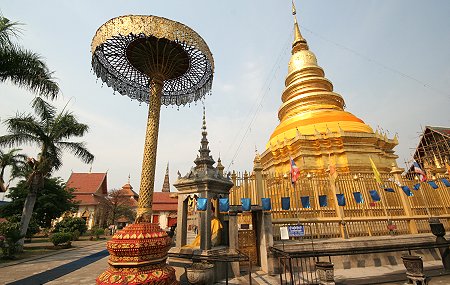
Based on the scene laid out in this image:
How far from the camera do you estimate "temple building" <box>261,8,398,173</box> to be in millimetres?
16688

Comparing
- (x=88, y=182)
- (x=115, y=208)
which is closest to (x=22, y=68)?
(x=115, y=208)

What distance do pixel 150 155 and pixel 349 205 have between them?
963 cm

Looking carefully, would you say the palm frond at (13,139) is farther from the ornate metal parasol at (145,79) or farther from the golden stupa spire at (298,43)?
the golden stupa spire at (298,43)

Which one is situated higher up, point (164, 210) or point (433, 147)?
Answer: point (433, 147)

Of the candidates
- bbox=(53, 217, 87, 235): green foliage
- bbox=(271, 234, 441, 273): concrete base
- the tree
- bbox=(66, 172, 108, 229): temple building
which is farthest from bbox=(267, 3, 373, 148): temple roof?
bbox=(66, 172, 108, 229): temple building

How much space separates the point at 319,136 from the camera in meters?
16.9

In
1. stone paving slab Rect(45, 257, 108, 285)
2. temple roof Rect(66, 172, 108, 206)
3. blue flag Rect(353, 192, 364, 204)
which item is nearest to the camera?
stone paving slab Rect(45, 257, 108, 285)

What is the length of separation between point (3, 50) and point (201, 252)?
11136 mm

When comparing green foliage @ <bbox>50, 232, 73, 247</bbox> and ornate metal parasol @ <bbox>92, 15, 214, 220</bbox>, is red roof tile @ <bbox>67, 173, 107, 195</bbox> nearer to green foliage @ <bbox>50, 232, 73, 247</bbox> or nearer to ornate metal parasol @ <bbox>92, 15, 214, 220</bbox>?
green foliage @ <bbox>50, 232, 73, 247</bbox>

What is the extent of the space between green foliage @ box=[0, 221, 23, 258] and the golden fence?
504 inches

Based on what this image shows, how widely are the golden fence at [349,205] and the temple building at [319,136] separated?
4.45 meters

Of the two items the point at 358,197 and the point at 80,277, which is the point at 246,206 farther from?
the point at 80,277

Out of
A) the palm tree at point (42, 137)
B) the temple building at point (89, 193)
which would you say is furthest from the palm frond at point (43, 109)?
the temple building at point (89, 193)

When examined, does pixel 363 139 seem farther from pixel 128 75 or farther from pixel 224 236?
pixel 128 75
